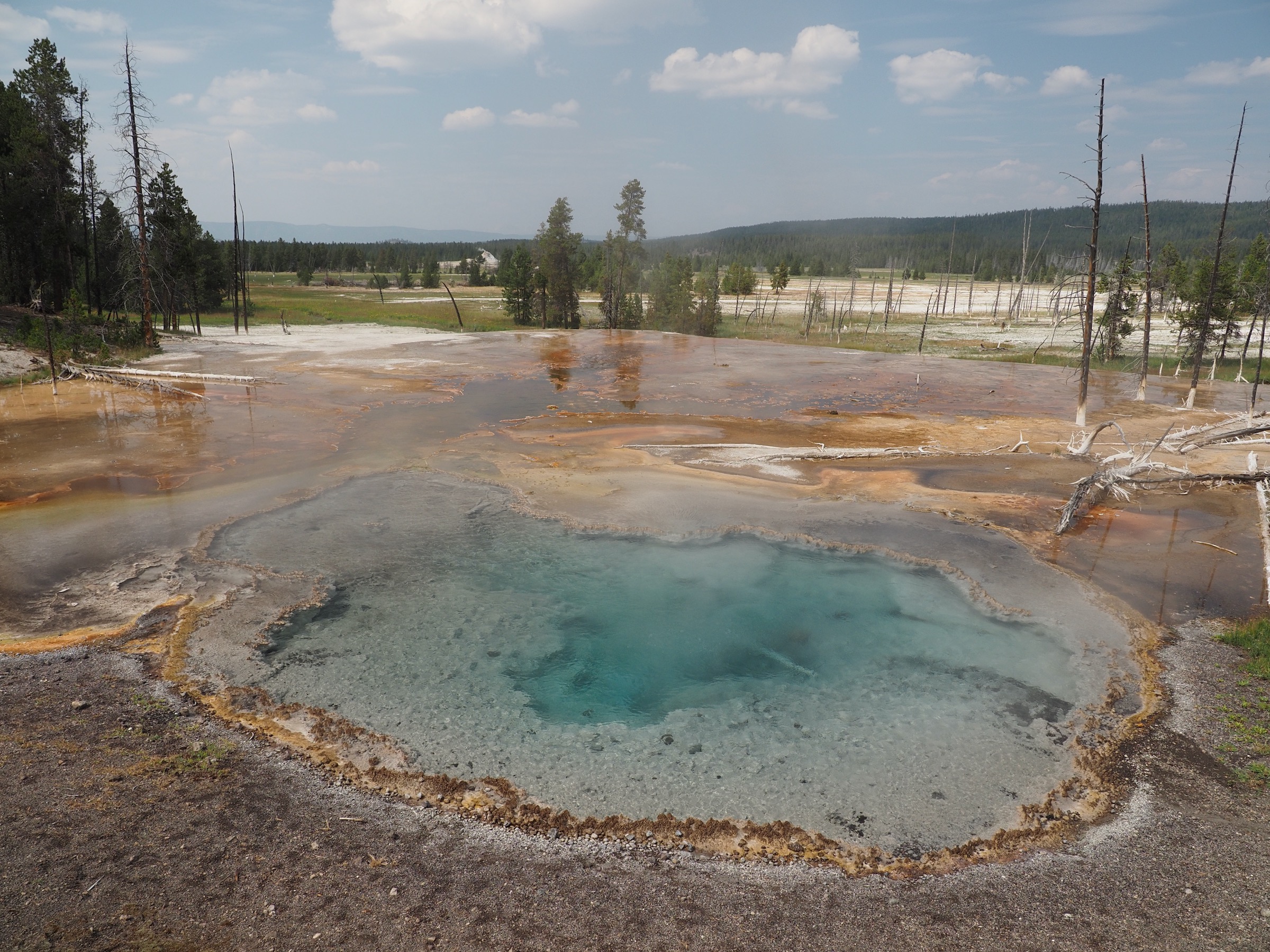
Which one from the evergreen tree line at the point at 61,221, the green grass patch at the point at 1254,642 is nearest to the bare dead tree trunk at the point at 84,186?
the evergreen tree line at the point at 61,221

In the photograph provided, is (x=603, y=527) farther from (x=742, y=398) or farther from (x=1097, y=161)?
(x=1097, y=161)

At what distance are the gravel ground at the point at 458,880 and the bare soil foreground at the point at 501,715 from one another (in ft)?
0.07

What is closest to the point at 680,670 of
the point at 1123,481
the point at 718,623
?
the point at 718,623

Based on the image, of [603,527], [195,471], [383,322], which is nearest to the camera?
[603,527]

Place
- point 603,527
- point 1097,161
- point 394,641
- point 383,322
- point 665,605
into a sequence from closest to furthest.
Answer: point 394,641 < point 665,605 < point 603,527 < point 1097,161 < point 383,322

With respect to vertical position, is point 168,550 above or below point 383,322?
below

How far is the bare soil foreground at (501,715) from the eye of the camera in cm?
457

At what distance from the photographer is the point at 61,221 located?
27.4m

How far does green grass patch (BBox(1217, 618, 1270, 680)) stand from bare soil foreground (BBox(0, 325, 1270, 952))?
0.15m

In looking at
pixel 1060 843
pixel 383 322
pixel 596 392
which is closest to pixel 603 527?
pixel 1060 843

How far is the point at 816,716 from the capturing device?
281 inches

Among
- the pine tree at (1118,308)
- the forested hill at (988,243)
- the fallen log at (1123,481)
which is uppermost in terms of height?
the forested hill at (988,243)

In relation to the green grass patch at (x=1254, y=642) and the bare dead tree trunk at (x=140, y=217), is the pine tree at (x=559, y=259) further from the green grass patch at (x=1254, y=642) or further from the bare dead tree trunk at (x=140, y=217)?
the green grass patch at (x=1254, y=642)

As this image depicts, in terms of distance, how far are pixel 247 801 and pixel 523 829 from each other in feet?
6.72
